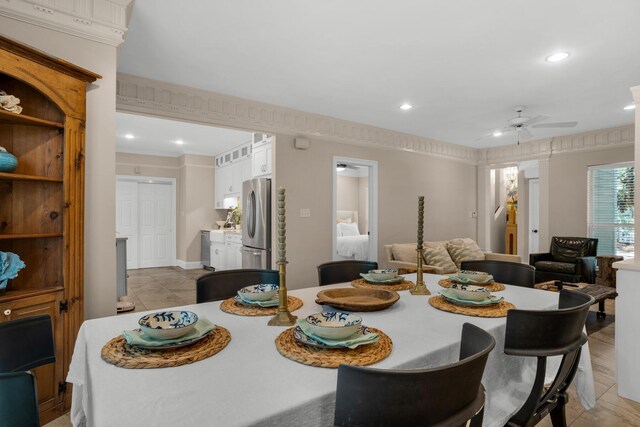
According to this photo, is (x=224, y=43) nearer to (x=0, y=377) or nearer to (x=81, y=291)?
(x=81, y=291)

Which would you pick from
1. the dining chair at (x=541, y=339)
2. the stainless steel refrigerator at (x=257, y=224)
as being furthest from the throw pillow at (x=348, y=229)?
the dining chair at (x=541, y=339)

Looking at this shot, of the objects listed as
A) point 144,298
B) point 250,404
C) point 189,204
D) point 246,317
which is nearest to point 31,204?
point 246,317

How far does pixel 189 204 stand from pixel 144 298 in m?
2.97

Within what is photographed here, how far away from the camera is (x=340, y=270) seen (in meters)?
2.38

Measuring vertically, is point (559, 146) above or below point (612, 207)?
above

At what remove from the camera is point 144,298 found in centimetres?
491

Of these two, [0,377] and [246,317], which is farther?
[246,317]

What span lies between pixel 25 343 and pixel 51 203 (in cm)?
126

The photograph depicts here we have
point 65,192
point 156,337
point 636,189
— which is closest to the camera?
point 156,337

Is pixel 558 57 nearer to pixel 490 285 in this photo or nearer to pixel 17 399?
pixel 490 285

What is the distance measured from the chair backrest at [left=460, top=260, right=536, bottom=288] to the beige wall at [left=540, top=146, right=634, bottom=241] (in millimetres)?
4080

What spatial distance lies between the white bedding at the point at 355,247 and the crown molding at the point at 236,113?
1.58m

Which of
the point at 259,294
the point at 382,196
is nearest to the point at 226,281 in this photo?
the point at 259,294

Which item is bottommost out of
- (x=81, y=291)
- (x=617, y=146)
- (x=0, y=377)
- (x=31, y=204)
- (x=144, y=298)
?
(x=144, y=298)
